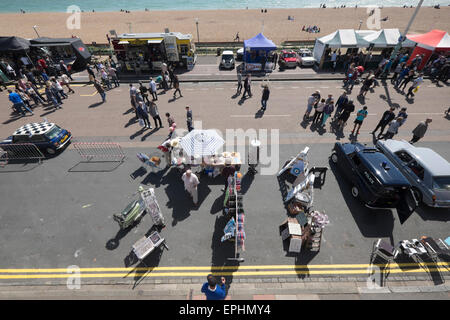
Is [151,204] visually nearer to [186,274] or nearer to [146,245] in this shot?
[146,245]

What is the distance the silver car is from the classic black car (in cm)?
152

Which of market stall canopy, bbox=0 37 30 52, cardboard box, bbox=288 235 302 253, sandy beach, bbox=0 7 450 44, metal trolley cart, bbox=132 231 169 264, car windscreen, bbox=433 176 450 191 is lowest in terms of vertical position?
cardboard box, bbox=288 235 302 253

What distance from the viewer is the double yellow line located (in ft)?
22.1

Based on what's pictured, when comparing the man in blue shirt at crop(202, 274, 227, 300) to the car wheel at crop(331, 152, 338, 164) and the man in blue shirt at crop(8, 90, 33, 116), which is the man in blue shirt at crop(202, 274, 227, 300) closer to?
the car wheel at crop(331, 152, 338, 164)

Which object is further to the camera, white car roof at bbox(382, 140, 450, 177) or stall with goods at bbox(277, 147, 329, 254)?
white car roof at bbox(382, 140, 450, 177)

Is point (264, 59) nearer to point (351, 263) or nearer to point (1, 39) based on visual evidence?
point (351, 263)

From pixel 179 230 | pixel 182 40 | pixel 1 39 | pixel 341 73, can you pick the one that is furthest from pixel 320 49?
pixel 1 39

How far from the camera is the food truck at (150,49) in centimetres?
2152

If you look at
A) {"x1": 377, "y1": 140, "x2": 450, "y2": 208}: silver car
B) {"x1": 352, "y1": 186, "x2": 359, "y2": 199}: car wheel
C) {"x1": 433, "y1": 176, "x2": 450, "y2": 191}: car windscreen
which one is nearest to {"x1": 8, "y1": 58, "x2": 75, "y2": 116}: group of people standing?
{"x1": 352, "y1": 186, "x2": 359, "y2": 199}: car wheel

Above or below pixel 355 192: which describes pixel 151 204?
above

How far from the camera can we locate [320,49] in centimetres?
2322

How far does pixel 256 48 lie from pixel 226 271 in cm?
2300

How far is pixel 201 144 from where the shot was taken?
9.02 meters

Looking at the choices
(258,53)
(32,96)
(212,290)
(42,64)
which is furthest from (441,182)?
(42,64)
